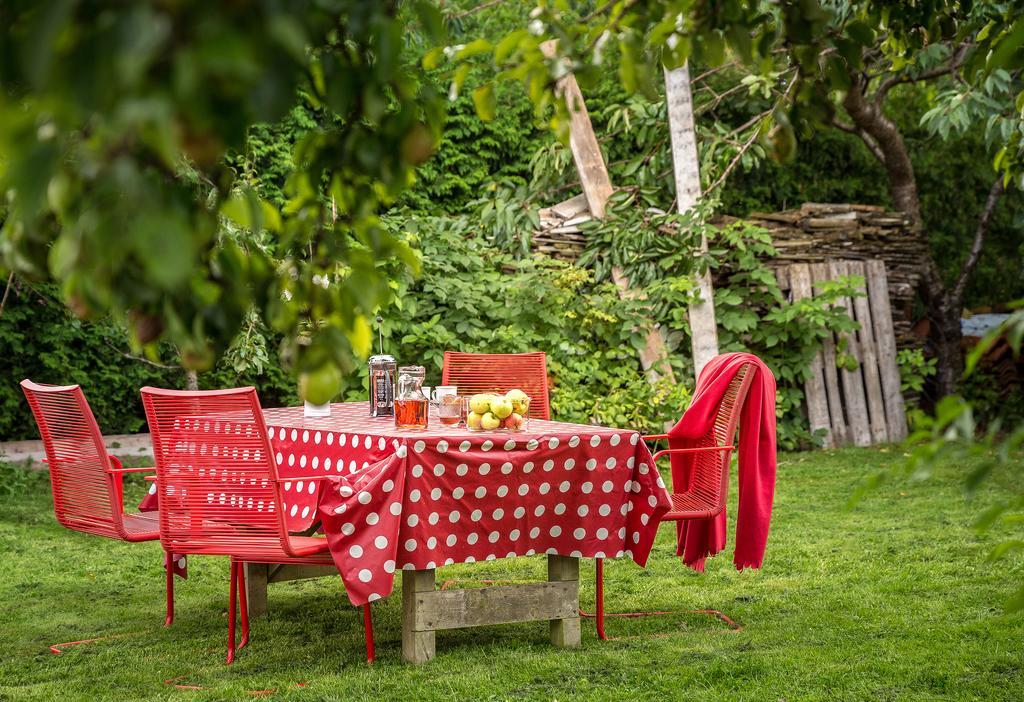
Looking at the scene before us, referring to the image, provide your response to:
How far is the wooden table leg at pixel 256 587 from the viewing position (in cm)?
414

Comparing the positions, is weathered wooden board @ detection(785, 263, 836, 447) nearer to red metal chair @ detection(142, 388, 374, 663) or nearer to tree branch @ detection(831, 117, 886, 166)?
tree branch @ detection(831, 117, 886, 166)

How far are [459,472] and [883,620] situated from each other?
1605 mm

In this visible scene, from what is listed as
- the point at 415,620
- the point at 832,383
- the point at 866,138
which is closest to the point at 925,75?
A: the point at 866,138

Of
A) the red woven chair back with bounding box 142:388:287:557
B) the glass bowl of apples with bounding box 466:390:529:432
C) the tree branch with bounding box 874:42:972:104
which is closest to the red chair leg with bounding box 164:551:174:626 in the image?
the red woven chair back with bounding box 142:388:287:557

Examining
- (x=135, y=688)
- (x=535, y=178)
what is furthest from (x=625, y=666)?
(x=535, y=178)

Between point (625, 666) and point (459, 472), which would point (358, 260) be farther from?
point (625, 666)

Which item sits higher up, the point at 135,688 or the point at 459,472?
the point at 459,472

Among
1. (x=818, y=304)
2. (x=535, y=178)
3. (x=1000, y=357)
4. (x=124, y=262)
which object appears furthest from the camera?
(x=1000, y=357)

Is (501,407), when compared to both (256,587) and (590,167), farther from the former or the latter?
(590,167)

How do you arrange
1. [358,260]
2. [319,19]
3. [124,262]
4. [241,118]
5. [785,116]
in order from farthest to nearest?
[785,116], [358,260], [319,19], [124,262], [241,118]

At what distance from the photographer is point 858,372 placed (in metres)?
8.14

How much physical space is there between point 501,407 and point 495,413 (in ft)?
0.11

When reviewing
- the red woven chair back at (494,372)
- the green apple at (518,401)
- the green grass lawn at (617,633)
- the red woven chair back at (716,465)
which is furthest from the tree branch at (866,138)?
the green apple at (518,401)

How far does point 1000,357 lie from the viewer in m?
9.30
